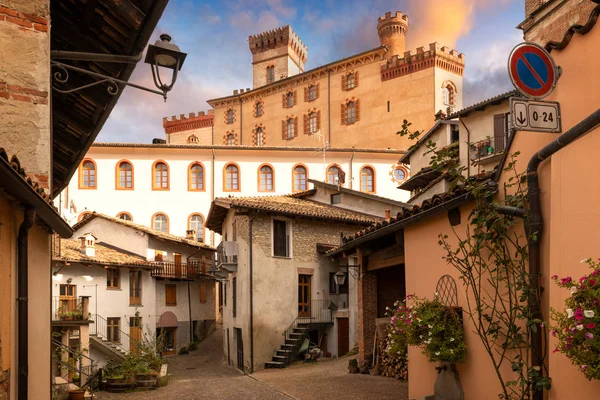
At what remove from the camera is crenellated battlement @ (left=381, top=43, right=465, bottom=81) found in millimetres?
48344

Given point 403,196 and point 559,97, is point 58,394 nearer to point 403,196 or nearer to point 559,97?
point 559,97

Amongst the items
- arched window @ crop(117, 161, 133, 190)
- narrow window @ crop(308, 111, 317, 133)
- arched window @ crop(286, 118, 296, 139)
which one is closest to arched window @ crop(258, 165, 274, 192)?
arched window @ crop(117, 161, 133, 190)

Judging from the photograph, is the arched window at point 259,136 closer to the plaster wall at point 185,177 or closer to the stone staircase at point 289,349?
the plaster wall at point 185,177

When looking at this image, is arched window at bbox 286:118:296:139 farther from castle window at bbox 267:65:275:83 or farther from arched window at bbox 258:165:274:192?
castle window at bbox 267:65:275:83

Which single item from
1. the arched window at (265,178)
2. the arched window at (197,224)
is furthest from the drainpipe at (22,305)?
the arched window at (265,178)

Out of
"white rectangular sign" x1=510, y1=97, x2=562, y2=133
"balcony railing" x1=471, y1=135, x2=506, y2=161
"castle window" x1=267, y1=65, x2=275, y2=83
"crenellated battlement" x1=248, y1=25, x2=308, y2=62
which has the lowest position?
"white rectangular sign" x1=510, y1=97, x2=562, y2=133

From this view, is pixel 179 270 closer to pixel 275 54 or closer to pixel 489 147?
pixel 489 147

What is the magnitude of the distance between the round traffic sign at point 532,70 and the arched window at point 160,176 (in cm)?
3858

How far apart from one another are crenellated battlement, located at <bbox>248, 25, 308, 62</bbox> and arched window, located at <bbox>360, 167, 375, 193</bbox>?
95.4 feet

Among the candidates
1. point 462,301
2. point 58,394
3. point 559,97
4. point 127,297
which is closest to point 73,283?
point 127,297

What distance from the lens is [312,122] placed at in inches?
2143

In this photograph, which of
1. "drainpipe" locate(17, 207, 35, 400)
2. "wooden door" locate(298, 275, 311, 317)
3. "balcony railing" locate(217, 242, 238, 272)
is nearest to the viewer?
"drainpipe" locate(17, 207, 35, 400)

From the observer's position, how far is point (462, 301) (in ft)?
31.3

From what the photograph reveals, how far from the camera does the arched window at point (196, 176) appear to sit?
43.9 metres
